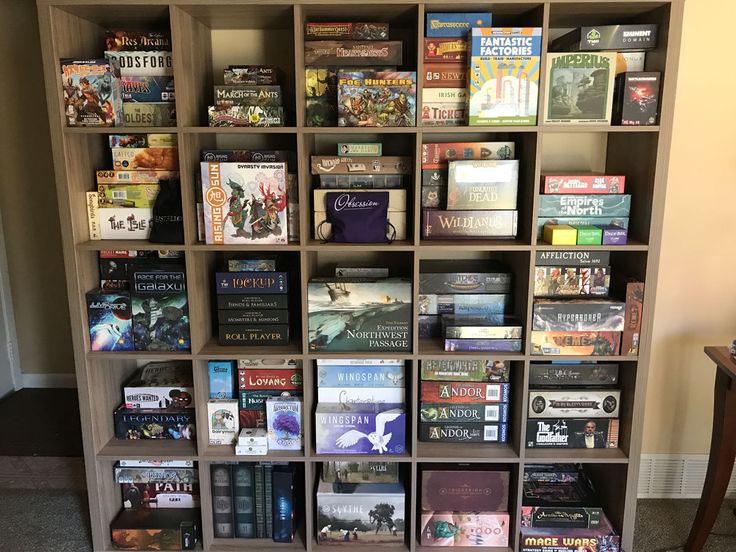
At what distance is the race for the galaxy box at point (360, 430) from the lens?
6.67 feet

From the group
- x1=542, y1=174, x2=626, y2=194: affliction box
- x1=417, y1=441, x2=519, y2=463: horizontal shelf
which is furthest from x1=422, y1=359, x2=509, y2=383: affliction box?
x1=542, y1=174, x2=626, y2=194: affliction box

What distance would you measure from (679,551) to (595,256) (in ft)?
3.58

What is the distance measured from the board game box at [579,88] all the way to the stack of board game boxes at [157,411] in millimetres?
1534

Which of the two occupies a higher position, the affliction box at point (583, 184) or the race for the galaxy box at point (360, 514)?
the affliction box at point (583, 184)

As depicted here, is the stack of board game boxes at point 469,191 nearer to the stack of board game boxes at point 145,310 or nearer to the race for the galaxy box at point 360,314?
the race for the galaxy box at point 360,314

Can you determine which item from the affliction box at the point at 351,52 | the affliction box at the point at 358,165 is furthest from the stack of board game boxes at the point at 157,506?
the affliction box at the point at 351,52

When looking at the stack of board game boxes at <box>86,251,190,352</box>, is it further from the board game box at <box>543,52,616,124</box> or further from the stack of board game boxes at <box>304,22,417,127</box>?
the board game box at <box>543,52,616,124</box>

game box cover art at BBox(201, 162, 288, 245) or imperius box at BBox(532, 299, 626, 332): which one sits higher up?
game box cover art at BBox(201, 162, 288, 245)

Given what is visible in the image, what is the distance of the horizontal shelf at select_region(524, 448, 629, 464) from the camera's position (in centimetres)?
203

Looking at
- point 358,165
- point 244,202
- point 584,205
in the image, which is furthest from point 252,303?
point 584,205

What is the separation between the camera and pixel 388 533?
2111mm

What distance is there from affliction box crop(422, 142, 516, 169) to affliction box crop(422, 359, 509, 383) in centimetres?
65

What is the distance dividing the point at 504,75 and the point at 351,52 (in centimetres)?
47

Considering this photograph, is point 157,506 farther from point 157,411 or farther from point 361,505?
point 361,505
